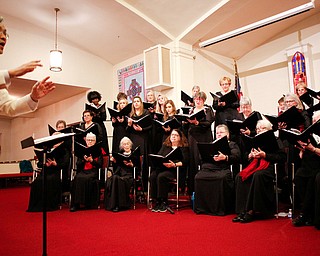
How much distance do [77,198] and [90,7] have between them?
3867 millimetres

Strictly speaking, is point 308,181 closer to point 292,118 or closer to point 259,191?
point 259,191

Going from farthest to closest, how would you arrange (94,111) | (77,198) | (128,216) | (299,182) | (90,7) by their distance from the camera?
(90,7) → (94,111) → (77,198) → (128,216) → (299,182)

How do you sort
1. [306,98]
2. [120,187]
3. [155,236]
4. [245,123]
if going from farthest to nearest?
1. [120,187]
2. [306,98]
3. [245,123]
4. [155,236]

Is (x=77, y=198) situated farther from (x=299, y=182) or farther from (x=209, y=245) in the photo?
(x=299, y=182)

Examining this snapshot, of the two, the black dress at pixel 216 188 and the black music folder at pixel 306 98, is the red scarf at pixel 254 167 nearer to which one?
the black dress at pixel 216 188

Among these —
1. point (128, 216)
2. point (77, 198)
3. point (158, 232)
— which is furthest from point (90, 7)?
point (158, 232)

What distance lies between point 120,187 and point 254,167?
181 cm

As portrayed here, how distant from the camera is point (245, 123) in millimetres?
3895

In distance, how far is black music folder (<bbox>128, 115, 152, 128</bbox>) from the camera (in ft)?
15.7

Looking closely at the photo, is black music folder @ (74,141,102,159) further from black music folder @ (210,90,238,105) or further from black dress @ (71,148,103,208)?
black music folder @ (210,90,238,105)

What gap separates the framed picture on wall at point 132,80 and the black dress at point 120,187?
3.37 metres

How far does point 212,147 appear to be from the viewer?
155 inches

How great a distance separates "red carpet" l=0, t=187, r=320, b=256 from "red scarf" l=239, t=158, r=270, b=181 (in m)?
0.50

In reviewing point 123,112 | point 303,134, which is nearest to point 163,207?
point 123,112
